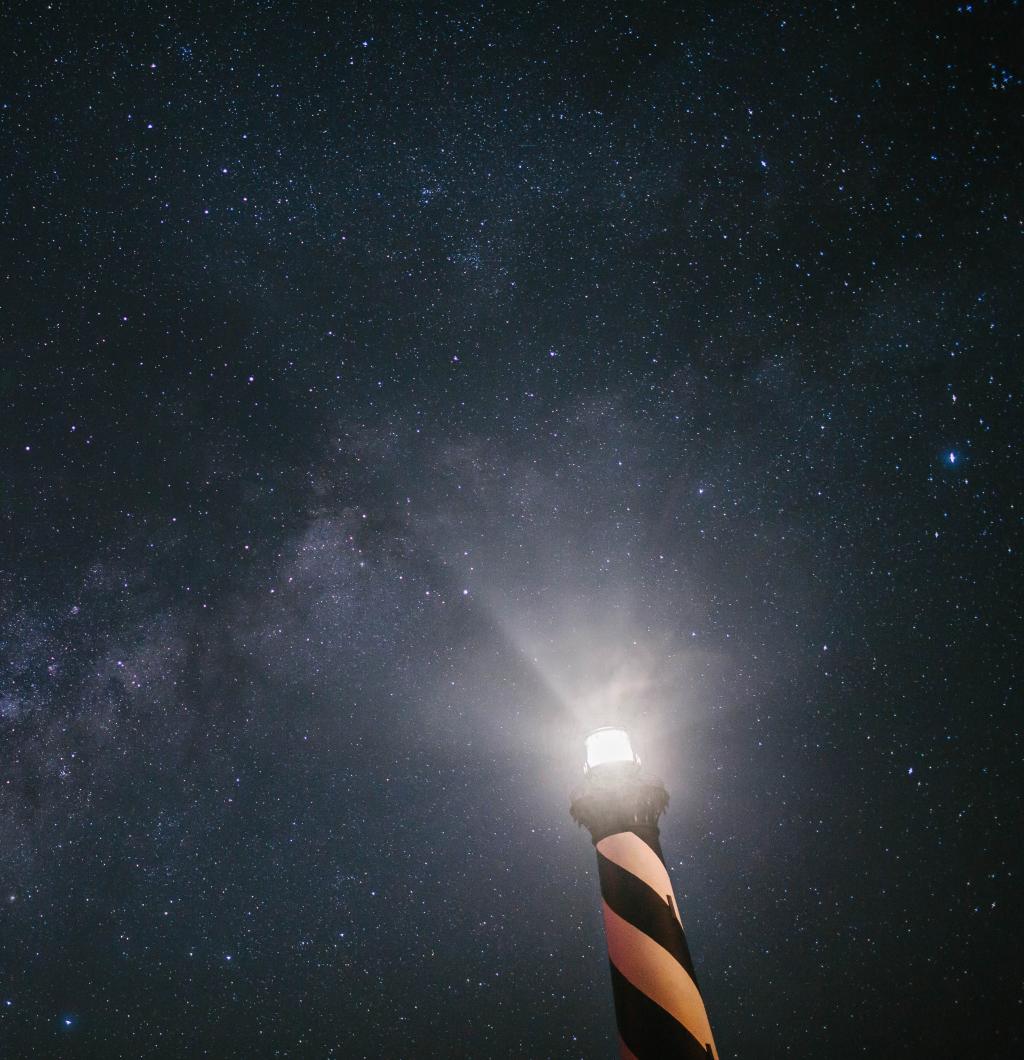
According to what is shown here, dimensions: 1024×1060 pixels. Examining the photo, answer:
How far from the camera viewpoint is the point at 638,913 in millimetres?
7250

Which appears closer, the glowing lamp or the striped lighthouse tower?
the striped lighthouse tower

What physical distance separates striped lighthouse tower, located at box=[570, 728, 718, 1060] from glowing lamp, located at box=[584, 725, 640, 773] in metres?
0.01

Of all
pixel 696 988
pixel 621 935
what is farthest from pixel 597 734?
pixel 696 988

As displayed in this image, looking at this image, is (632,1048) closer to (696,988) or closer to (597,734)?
(696,988)

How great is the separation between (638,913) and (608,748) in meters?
1.94

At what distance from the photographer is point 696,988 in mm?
7055

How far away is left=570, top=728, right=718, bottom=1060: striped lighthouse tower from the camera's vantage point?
→ 6.64 metres

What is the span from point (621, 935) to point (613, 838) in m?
1.03

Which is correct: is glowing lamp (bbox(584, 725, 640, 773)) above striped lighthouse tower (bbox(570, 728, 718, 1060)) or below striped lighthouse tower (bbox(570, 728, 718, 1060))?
above

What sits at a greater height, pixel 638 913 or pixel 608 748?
pixel 608 748

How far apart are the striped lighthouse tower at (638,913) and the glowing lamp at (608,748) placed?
0.01m

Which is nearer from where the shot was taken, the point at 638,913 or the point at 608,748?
the point at 638,913

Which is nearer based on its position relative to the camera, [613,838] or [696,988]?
[696,988]

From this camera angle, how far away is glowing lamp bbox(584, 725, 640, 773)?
826 centimetres
